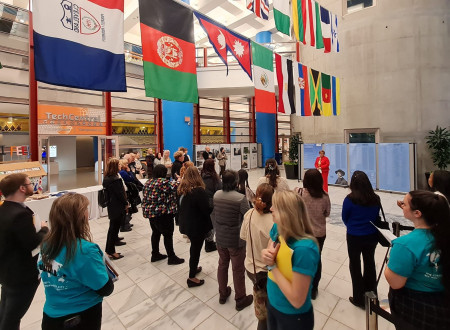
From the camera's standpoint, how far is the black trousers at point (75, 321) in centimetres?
141

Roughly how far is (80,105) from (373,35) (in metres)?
12.1

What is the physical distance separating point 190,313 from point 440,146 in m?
10.2

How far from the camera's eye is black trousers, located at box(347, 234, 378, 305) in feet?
8.54

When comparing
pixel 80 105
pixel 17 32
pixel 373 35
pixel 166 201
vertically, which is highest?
pixel 373 35

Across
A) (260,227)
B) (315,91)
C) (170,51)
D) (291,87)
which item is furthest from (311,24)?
(260,227)

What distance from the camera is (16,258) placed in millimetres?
1854

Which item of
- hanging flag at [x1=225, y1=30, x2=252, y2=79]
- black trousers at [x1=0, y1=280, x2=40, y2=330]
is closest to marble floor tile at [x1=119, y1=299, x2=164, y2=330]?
black trousers at [x1=0, y1=280, x2=40, y2=330]

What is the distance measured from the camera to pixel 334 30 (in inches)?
268

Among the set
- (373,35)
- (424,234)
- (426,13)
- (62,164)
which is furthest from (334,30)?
(62,164)

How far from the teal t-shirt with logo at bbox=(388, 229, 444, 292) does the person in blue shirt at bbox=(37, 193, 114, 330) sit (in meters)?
1.76

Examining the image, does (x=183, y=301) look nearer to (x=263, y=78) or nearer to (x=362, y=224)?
(x=362, y=224)

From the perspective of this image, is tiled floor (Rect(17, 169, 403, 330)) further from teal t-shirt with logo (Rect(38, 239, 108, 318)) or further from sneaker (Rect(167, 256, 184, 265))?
teal t-shirt with logo (Rect(38, 239, 108, 318))

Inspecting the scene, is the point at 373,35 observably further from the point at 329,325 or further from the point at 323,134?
the point at 329,325

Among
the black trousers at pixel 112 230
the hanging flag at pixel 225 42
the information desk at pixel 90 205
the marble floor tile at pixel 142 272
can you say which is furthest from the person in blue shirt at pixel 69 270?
the information desk at pixel 90 205
